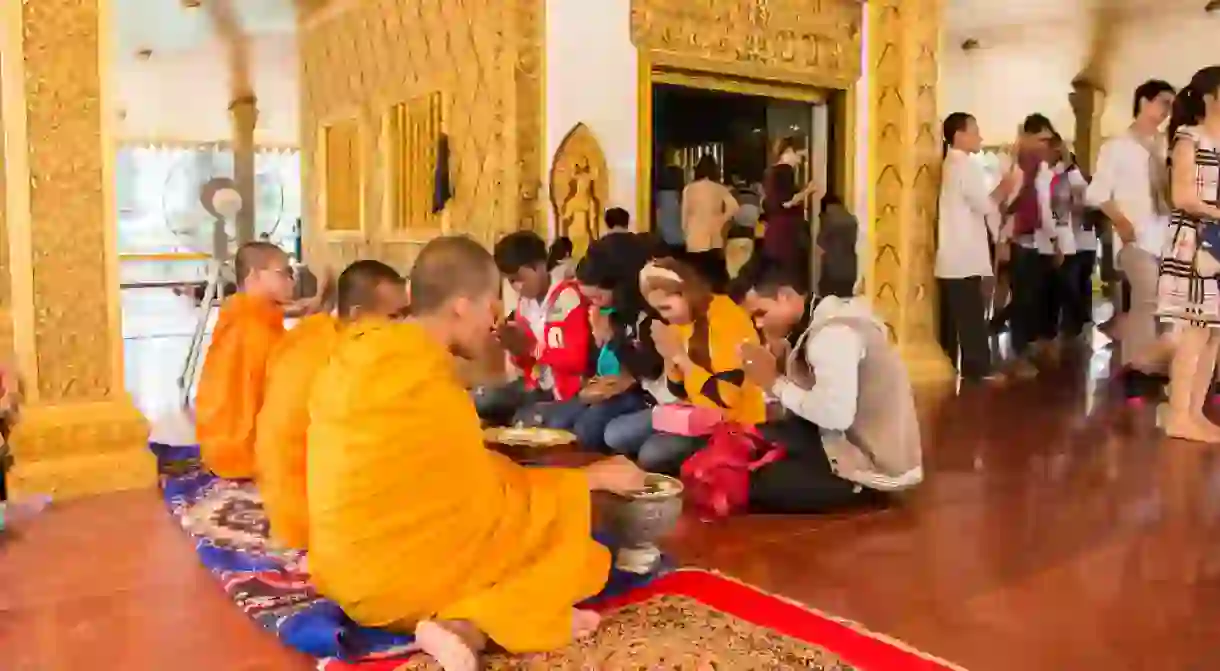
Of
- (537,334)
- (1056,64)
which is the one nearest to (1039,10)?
(1056,64)

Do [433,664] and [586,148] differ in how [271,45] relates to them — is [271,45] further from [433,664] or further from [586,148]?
[433,664]

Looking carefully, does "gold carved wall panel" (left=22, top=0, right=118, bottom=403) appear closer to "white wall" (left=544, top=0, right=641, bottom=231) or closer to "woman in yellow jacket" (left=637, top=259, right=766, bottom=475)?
"woman in yellow jacket" (left=637, top=259, right=766, bottom=475)

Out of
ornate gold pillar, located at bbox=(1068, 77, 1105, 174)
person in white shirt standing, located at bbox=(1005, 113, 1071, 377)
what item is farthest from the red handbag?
ornate gold pillar, located at bbox=(1068, 77, 1105, 174)

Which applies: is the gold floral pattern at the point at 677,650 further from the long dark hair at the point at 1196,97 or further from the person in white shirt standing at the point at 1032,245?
the person in white shirt standing at the point at 1032,245

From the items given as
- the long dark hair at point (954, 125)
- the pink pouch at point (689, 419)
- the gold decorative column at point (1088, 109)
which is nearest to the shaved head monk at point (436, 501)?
the pink pouch at point (689, 419)

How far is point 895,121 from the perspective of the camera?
20.8ft

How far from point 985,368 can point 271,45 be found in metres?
7.27

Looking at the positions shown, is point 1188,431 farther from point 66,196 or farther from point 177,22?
point 177,22

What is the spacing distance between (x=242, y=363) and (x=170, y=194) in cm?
1375

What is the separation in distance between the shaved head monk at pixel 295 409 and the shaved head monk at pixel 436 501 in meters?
0.68

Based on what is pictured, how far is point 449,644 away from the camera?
209 cm

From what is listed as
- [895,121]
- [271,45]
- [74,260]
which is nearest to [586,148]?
[895,121]

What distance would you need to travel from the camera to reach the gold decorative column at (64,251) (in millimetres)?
3721

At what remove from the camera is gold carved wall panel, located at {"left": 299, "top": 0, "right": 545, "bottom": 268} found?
5.25 metres
